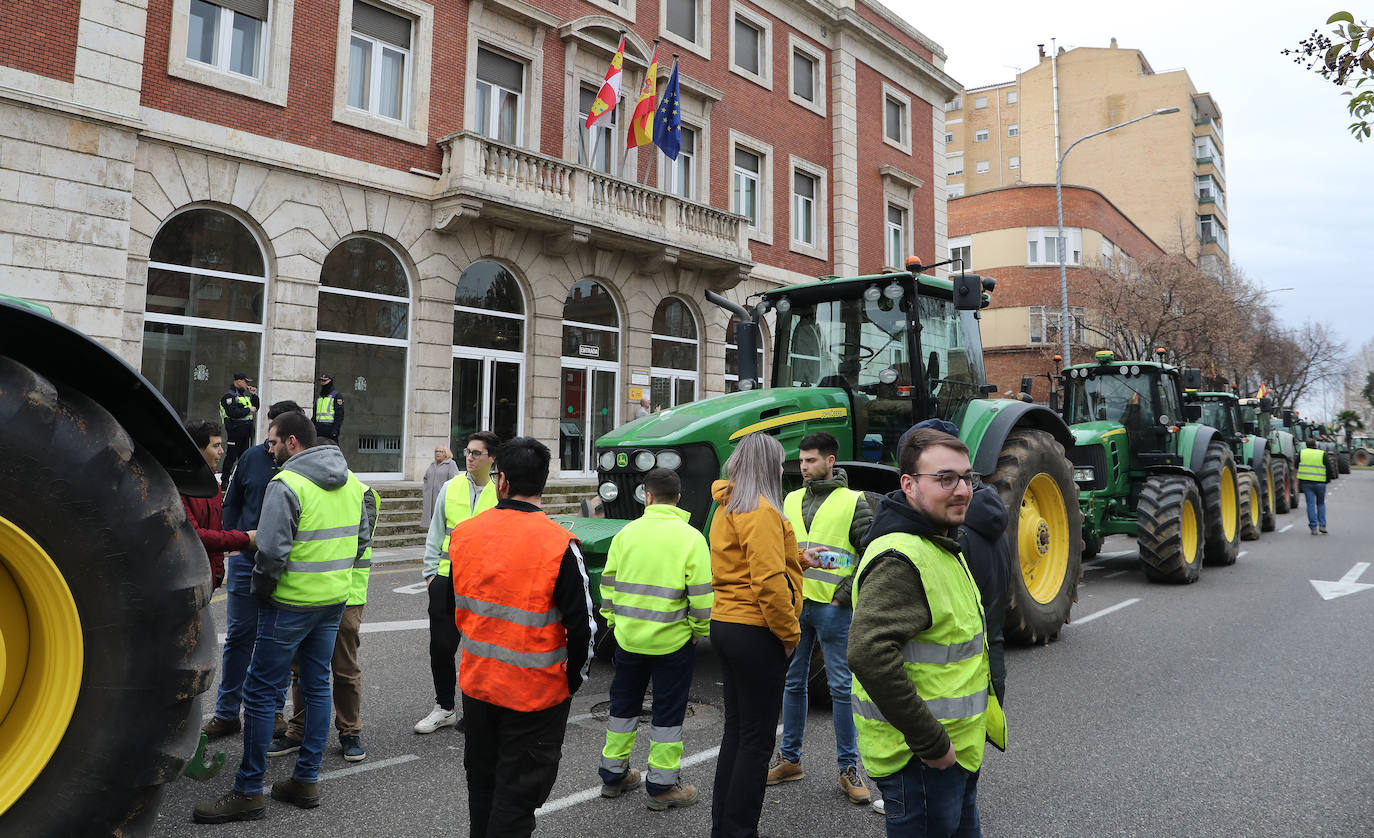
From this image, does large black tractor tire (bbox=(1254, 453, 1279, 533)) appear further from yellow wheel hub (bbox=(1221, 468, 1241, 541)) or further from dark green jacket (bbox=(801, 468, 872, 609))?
dark green jacket (bbox=(801, 468, 872, 609))

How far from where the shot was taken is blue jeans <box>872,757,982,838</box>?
247cm

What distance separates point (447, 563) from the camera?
5.06 m

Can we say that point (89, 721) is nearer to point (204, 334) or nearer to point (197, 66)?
point (204, 334)

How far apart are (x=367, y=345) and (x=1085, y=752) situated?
1329 centimetres

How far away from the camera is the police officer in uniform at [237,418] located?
41.4ft

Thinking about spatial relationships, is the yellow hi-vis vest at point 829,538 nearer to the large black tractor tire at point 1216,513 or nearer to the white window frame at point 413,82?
the large black tractor tire at point 1216,513

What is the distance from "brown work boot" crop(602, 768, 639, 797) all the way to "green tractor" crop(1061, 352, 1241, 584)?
8.00 metres

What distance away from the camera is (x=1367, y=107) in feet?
15.2

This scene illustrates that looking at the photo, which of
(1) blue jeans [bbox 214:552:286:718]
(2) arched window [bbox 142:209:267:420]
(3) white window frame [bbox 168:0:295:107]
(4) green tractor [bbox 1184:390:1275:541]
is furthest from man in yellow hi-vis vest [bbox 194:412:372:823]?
(4) green tractor [bbox 1184:390:1275:541]

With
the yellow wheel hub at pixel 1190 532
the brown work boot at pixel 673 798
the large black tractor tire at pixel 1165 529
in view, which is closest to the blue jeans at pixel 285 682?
the brown work boot at pixel 673 798

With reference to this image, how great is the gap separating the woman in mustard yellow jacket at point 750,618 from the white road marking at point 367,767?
183 centimetres

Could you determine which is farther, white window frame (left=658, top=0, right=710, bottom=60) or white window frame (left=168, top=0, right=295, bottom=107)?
white window frame (left=658, top=0, right=710, bottom=60)

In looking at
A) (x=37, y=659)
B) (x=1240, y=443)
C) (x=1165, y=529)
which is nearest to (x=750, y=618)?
(x=37, y=659)

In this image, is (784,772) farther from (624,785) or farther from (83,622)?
(83,622)
